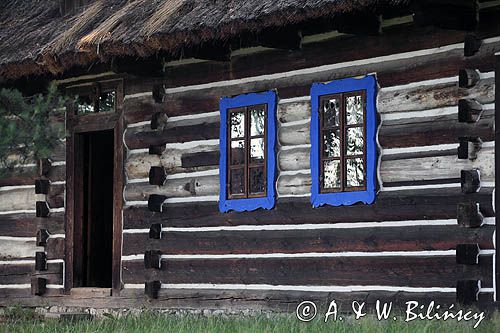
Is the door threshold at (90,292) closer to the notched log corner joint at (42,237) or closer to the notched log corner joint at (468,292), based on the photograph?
the notched log corner joint at (42,237)

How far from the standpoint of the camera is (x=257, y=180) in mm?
12898

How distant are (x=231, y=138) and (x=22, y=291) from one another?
4128 millimetres

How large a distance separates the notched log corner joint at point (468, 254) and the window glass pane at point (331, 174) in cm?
163

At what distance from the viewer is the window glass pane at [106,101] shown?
15016 mm

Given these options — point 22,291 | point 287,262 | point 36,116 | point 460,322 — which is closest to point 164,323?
point 287,262

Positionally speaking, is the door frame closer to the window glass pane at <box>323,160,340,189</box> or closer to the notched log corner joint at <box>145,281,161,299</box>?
the notched log corner joint at <box>145,281,161,299</box>

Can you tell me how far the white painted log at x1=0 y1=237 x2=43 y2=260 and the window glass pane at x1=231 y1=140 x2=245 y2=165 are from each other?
138 inches

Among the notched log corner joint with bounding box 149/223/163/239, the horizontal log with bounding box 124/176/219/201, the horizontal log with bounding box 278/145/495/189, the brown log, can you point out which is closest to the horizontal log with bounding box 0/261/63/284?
the horizontal log with bounding box 124/176/219/201

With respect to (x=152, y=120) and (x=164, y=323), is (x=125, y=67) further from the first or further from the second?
(x=164, y=323)

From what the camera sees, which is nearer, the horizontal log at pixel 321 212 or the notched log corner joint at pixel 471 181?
the notched log corner joint at pixel 471 181

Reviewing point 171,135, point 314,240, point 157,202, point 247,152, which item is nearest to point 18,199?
point 157,202

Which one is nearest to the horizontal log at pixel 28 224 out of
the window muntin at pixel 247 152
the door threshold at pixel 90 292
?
the door threshold at pixel 90 292

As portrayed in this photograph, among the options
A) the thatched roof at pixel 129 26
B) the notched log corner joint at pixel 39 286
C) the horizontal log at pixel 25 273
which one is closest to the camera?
the thatched roof at pixel 129 26

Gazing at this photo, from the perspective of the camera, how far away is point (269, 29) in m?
12.1
